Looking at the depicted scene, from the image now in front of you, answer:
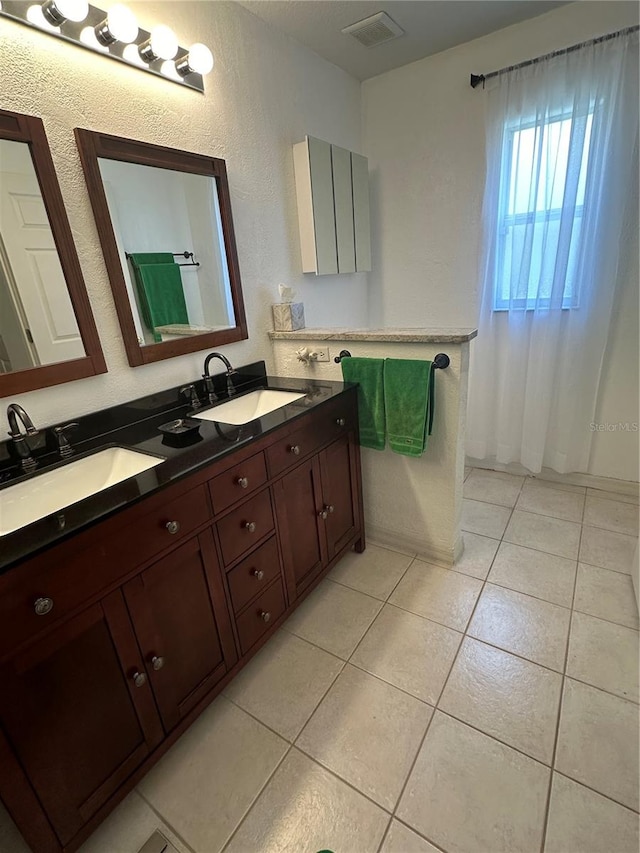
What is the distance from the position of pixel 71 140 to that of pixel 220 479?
1.17m

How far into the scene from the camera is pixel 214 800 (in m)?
1.13

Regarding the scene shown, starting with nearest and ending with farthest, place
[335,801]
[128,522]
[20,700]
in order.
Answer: [20,700] → [128,522] → [335,801]

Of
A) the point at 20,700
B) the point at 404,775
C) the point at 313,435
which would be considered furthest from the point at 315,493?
the point at 20,700

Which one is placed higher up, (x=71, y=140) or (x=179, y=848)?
(x=71, y=140)

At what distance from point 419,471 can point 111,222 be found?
159 centimetres

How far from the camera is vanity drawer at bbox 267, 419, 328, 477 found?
1381mm

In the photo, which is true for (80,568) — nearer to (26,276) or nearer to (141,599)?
(141,599)

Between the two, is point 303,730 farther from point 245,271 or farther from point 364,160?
point 364,160

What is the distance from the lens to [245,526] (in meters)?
1.31

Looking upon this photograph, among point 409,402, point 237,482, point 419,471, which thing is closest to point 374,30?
point 409,402

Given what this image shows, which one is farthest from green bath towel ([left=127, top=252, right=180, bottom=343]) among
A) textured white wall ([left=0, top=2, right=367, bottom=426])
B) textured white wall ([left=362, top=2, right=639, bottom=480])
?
textured white wall ([left=362, top=2, right=639, bottom=480])

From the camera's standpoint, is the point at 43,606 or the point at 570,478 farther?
the point at 570,478

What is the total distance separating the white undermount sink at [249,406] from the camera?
1.67 meters

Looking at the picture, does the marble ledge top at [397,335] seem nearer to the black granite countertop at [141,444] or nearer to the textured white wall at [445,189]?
the black granite countertop at [141,444]
